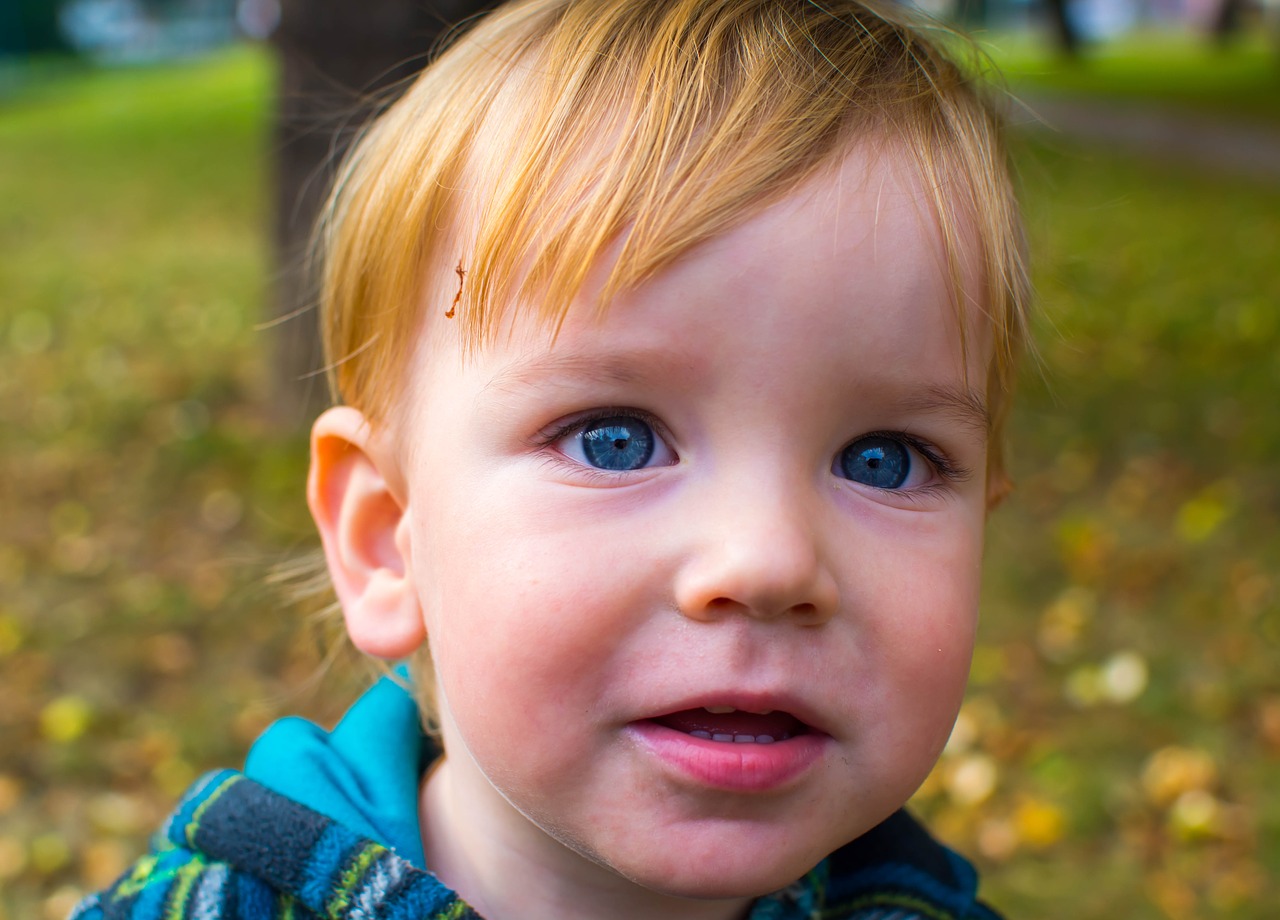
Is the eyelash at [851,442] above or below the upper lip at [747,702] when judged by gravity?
above

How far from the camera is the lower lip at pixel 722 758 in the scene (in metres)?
1.22

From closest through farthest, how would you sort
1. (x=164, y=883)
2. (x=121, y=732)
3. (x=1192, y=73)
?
(x=164, y=883)
(x=121, y=732)
(x=1192, y=73)

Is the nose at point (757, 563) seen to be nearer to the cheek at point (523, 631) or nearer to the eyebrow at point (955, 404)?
the cheek at point (523, 631)

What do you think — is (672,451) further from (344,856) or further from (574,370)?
(344,856)

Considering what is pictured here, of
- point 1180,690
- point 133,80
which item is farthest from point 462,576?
point 133,80

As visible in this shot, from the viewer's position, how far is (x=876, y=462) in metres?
→ 1.35

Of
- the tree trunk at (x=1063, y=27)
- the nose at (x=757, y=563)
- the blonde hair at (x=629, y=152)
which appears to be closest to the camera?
the nose at (x=757, y=563)

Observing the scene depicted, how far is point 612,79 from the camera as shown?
4.50 feet

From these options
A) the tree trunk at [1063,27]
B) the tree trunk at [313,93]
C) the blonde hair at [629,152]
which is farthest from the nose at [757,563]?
the tree trunk at [1063,27]

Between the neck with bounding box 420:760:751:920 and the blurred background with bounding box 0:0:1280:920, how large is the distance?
2.18ft

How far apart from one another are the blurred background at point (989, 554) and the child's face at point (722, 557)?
18.6 inches

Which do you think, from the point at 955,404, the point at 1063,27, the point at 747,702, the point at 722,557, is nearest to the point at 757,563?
the point at 722,557

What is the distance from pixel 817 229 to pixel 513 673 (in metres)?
0.52

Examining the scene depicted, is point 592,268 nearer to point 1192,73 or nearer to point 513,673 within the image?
point 513,673
